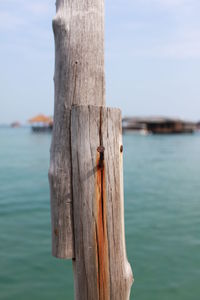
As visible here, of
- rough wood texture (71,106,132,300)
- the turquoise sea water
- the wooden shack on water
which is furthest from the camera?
the wooden shack on water

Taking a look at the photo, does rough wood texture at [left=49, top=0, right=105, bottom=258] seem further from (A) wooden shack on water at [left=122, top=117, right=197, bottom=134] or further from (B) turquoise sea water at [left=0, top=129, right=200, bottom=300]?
(A) wooden shack on water at [left=122, top=117, right=197, bottom=134]

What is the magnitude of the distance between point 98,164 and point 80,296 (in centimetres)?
84

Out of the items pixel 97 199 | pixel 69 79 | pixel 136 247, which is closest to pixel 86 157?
pixel 97 199

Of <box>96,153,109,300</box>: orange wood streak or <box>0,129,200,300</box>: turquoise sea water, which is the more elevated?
<box>96,153,109,300</box>: orange wood streak

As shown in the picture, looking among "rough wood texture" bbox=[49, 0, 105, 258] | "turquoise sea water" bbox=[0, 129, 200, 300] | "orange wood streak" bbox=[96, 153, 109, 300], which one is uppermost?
"rough wood texture" bbox=[49, 0, 105, 258]

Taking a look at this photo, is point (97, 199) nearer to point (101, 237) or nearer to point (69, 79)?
point (101, 237)

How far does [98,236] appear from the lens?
2.21 metres

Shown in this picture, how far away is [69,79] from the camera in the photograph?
2189mm

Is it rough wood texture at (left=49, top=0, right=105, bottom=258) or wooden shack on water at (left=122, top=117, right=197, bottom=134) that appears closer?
rough wood texture at (left=49, top=0, right=105, bottom=258)

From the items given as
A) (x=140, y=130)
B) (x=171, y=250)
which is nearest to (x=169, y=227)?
(x=171, y=250)

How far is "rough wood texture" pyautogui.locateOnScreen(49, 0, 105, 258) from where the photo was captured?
219 cm

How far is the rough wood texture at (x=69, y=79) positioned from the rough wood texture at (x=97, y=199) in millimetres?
57

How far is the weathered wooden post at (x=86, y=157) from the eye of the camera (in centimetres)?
219

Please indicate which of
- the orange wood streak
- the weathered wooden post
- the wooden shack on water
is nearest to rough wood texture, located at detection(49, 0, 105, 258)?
the weathered wooden post
